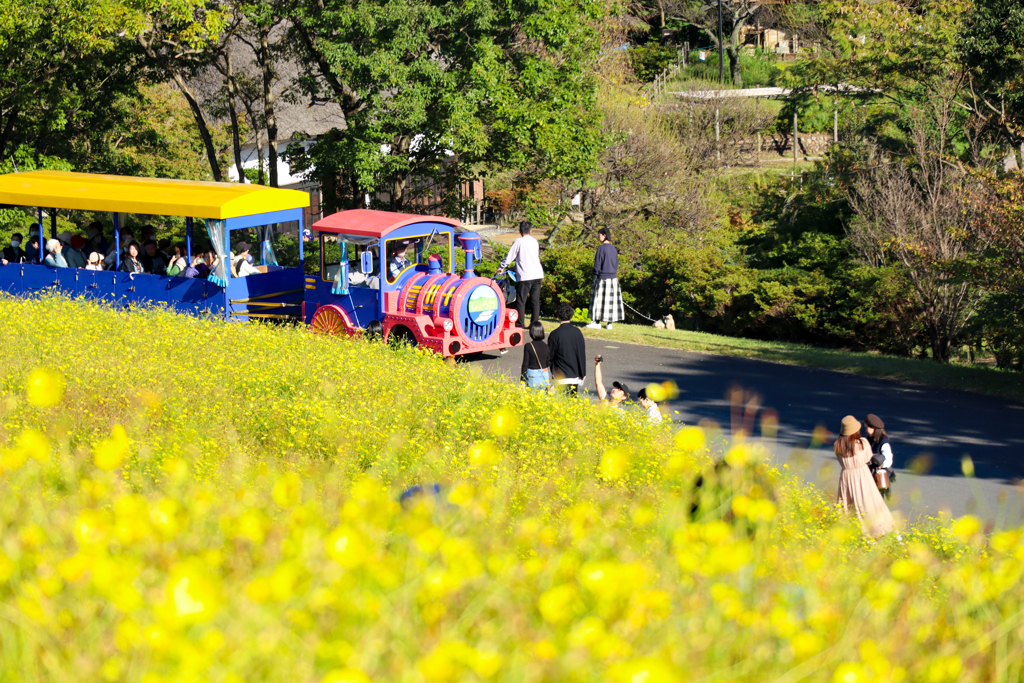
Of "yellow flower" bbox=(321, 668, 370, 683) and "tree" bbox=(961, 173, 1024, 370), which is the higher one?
"tree" bbox=(961, 173, 1024, 370)

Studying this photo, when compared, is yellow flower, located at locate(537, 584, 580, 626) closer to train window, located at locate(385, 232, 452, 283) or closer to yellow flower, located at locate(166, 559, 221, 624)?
yellow flower, located at locate(166, 559, 221, 624)

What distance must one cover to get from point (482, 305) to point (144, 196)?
591 centimetres

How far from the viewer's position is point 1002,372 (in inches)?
568

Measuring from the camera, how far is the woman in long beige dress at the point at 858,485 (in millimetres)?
7090

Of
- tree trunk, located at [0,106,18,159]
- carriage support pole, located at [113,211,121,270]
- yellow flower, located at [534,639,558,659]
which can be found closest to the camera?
yellow flower, located at [534,639,558,659]

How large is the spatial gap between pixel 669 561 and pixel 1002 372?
12698 millimetres

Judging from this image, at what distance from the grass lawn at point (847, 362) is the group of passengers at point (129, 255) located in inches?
244

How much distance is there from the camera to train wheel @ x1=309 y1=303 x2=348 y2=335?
13.9m

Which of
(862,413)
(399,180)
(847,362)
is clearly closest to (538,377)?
(862,413)

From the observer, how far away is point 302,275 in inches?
617

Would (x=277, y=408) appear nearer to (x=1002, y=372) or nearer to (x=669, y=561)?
(x=669, y=561)

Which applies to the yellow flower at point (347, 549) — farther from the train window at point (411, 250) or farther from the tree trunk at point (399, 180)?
the tree trunk at point (399, 180)

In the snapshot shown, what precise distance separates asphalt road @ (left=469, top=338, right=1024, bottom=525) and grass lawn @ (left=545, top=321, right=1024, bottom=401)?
13.3 inches

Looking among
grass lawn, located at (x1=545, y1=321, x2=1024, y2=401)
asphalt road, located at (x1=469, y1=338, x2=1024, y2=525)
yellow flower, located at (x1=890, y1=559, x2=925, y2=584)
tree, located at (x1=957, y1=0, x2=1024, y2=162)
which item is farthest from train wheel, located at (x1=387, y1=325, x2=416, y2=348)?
tree, located at (x1=957, y1=0, x2=1024, y2=162)
